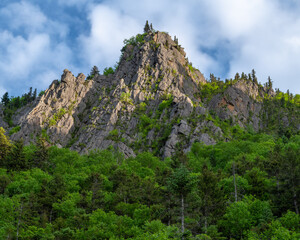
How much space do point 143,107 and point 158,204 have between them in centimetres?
7646

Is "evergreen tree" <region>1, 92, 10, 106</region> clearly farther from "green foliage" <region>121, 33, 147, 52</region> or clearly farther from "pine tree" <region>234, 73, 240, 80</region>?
"pine tree" <region>234, 73, 240, 80</region>

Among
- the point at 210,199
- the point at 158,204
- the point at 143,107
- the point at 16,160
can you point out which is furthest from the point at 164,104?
the point at 158,204

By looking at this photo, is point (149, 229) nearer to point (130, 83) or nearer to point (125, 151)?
point (125, 151)

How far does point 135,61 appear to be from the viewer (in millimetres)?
139125

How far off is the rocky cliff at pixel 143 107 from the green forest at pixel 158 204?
3372 cm

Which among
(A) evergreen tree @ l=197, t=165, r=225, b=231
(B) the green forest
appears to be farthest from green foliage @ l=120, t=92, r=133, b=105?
(A) evergreen tree @ l=197, t=165, r=225, b=231

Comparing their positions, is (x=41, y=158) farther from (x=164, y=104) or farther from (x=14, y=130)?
(x=164, y=104)

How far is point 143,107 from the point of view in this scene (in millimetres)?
116562

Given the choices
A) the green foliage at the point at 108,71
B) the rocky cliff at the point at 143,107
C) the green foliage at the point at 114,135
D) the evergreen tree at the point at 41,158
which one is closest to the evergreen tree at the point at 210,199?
the evergreen tree at the point at 41,158

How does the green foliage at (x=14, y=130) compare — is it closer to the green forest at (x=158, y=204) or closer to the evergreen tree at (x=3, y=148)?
the evergreen tree at (x=3, y=148)

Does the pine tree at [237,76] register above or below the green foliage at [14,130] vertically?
above

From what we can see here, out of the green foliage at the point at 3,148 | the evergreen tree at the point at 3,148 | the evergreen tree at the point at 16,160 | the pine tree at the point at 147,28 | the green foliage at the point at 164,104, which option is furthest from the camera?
the pine tree at the point at 147,28

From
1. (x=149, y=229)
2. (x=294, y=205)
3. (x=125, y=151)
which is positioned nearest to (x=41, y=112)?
(x=125, y=151)

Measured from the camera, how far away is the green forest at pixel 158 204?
33.0 meters
